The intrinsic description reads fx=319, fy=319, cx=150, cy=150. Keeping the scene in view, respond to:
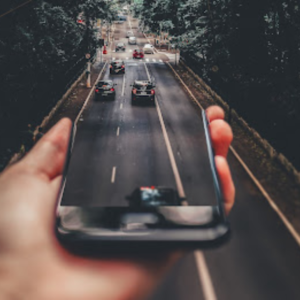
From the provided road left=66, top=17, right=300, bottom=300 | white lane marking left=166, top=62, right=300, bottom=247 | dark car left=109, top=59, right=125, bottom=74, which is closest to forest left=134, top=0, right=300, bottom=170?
white lane marking left=166, top=62, right=300, bottom=247

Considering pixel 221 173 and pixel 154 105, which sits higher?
pixel 221 173

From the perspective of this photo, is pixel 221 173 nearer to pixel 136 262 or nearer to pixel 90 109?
pixel 136 262

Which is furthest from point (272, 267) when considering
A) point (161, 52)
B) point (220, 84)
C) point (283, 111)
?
point (161, 52)

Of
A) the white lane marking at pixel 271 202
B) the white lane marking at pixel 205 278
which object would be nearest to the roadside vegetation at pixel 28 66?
the white lane marking at pixel 205 278

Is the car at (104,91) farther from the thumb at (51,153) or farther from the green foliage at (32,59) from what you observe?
the thumb at (51,153)

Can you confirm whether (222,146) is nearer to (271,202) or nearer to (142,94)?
(271,202)

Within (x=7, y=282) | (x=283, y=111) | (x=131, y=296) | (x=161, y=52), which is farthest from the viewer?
(x=161, y=52)

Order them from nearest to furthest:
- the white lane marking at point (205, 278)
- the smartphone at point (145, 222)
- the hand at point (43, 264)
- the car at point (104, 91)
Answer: the hand at point (43, 264) → the smartphone at point (145, 222) → the white lane marking at point (205, 278) → the car at point (104, 91)
